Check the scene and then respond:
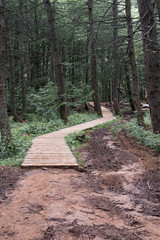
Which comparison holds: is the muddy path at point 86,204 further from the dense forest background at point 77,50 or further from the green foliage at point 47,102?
the green foliage at point 47,102

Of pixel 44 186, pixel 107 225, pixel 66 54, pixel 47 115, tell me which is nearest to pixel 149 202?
pixel 107 225

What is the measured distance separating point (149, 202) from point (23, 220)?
7.11 feet

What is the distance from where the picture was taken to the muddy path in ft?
8.54

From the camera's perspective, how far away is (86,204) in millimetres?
3383

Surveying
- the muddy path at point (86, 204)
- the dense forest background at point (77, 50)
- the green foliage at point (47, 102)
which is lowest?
the muddy path at point (86, 204)

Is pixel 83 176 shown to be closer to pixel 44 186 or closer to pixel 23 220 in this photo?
pixel 44 186

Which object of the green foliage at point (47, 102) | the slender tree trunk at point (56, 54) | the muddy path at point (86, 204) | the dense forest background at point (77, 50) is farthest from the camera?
the green foliage at point (47, 102)

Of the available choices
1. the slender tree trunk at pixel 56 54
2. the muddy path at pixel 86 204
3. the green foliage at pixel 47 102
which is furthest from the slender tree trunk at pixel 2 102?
the green foliage at pixel 47 102

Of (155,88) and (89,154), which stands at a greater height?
(155,88)

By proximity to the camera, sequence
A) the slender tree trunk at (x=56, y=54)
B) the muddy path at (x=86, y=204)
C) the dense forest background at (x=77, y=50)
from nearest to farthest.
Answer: the muddy path at (x=86, y=204) < the dense forest background at (x=77, y=50) < the slender tree trunk at (x=56, y=54)

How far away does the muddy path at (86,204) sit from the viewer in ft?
8.54

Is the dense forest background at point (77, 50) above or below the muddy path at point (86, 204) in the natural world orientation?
above

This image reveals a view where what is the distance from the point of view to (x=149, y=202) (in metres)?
3.49

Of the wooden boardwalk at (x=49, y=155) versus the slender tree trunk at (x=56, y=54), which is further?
the slender tree trunk at (x=56, y=54)
